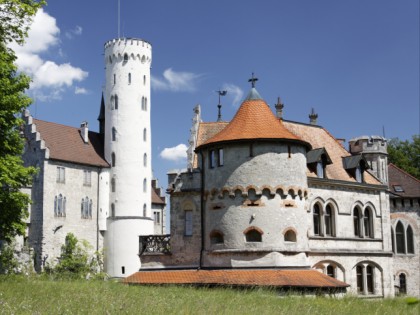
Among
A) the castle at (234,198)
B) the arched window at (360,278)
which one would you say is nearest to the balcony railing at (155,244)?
the castle at (234,198)

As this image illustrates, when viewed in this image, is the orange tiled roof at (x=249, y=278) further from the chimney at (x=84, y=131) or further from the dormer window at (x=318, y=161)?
the chimney at (x=84, y=131)

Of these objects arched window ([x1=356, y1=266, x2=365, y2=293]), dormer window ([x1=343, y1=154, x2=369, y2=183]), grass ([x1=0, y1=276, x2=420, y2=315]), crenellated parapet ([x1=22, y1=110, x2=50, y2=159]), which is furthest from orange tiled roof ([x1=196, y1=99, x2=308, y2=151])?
crenellated parapet ([x1=22, y1=110, x2=50, y2=159])

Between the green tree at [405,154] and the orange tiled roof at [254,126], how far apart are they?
30.5m

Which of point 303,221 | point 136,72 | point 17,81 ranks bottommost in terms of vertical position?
point 303,221

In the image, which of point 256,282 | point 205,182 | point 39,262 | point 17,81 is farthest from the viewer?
point 39,262

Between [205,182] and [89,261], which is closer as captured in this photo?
[205,182]

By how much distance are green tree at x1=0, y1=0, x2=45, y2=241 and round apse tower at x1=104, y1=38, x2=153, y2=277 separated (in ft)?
90.8

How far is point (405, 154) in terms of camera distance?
5981 centimetres

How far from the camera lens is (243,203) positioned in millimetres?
28016

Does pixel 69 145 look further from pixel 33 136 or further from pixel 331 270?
pixel 331 270

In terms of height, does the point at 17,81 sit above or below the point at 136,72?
below

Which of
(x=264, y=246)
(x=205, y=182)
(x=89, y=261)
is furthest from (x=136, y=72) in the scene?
(x=264, y=246)

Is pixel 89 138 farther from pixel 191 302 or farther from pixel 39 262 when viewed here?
pixel 191 302

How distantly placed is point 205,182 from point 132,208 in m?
24.1
